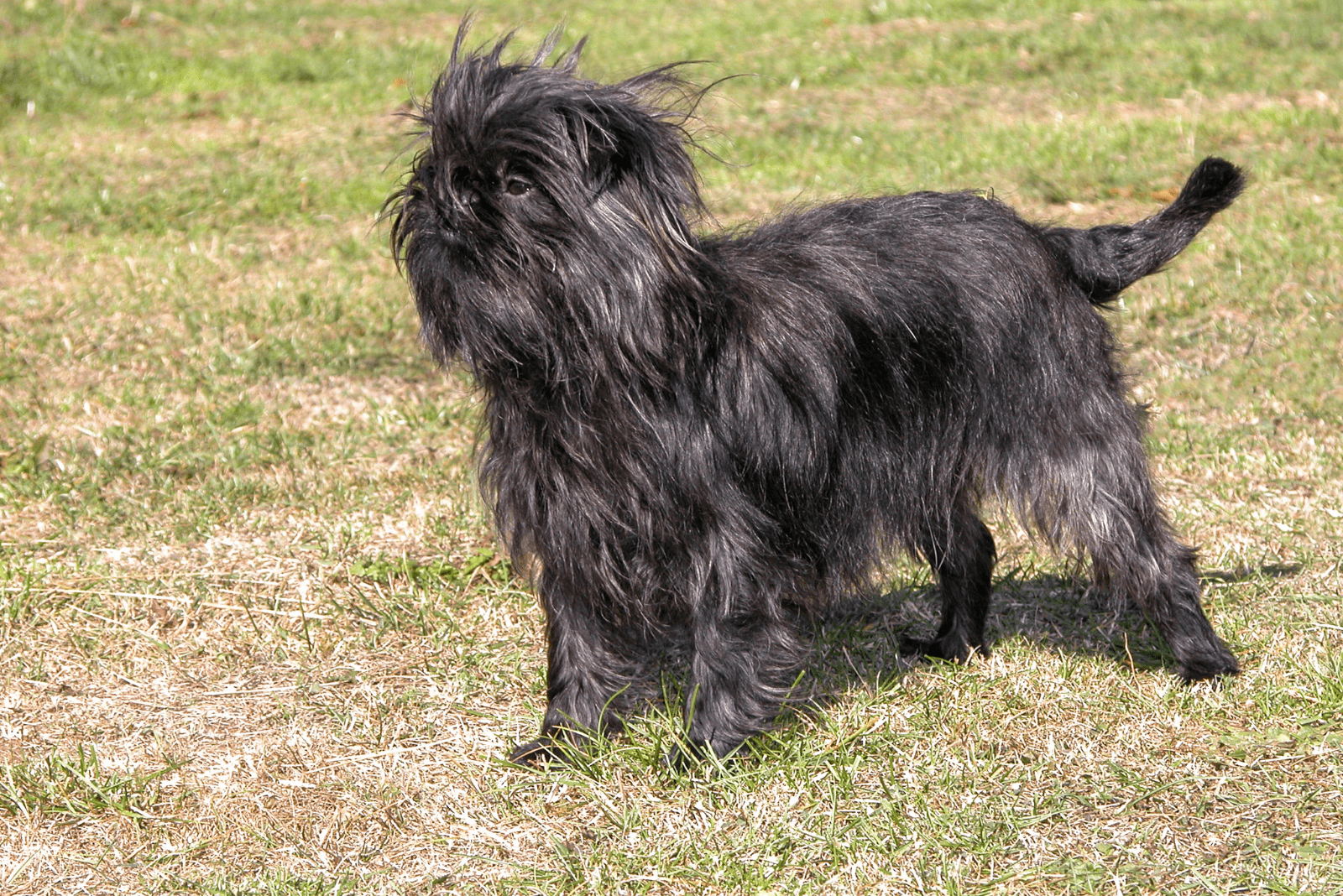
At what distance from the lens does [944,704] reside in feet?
13.0

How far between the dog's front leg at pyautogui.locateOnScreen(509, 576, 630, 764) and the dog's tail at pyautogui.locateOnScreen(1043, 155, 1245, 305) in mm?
1779

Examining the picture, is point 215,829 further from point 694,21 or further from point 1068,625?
point 694,21

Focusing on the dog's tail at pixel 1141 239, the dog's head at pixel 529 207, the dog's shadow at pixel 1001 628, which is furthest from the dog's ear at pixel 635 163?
the dog's shadow at pixel 1001 628

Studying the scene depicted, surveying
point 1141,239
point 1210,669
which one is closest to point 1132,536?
point 1210,669

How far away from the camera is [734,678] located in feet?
11.6

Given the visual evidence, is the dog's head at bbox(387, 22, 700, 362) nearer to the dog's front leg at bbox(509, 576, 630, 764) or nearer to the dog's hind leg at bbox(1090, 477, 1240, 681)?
the dog's front leg at bbox(509, 576, 630, 764)

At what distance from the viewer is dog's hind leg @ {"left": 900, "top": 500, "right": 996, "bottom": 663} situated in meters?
4.24

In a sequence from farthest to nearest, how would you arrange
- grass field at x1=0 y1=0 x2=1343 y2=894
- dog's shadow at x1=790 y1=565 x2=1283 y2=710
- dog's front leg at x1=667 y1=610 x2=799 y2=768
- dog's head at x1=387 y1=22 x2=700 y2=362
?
dog's shadow at x1=790 y1=565 x2=1283 y2=710
dog's front leg at x1=667 y1=610 x2=799 y2=768
grass field at x1=0 y1=0 x2=1343 y2=894
dog's head at x1=387 y1=22 x2=700 y2=362

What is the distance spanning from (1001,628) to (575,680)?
1634 mm

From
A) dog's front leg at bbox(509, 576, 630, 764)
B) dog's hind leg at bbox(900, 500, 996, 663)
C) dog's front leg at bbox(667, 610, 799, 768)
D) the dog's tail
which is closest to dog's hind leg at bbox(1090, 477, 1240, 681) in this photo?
dog's hind leg at bbox(900, 500, 996, 663)

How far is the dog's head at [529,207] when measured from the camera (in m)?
2.88

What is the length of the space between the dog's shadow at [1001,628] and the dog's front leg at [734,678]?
42 cm

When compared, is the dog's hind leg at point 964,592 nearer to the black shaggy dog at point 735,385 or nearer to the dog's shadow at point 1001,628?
the black shaggy dog at point 735,385

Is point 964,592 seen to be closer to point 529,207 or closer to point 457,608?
point 457,608
